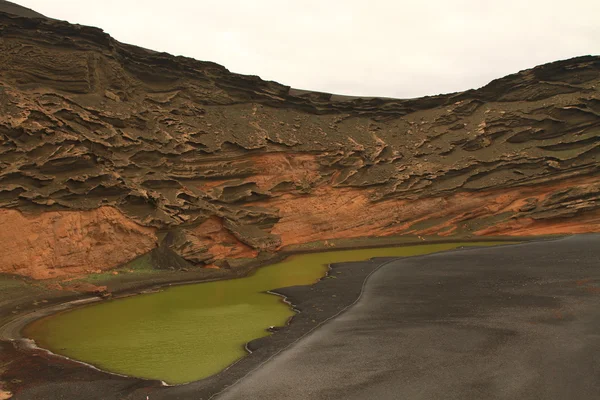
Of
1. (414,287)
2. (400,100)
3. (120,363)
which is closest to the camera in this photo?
(120,363)

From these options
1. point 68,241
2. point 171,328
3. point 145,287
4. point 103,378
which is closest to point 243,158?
point 68,241

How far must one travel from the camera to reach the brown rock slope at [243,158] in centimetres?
2295

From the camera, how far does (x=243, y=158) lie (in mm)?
34406

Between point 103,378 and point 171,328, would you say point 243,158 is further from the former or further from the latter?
point 103,378

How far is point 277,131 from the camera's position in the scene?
37.5 metres

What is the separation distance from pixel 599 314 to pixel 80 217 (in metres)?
22.2

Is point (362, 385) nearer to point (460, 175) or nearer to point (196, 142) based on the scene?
point (196, 142)

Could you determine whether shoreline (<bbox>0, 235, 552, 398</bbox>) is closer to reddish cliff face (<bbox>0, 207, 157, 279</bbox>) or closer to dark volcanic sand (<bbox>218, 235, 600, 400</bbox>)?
dark volcanic sand (<bbox>218, 235, 600, 400</bbox>)

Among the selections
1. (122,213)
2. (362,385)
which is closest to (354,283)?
(362,385)

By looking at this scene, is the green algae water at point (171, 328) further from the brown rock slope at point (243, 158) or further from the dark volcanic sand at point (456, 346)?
the brown rock slope at point (243, 158)

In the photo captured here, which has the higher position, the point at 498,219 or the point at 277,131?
the point at 277,131

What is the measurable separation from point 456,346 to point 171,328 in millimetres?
8542

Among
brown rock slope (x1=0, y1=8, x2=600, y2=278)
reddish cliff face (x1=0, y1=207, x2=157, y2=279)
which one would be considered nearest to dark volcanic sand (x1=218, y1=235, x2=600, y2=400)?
reddish cliff face (x1=0, y1=207, x2=157, y2=279)

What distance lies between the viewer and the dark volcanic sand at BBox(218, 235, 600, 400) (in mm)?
7711
